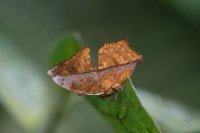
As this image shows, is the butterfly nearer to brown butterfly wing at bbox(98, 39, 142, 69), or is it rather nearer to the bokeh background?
brown butterfly wing at bbox(98, 39, 142, 69)

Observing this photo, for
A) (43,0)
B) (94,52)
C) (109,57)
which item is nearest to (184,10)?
(94,52)

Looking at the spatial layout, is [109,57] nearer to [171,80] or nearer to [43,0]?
[171,80]

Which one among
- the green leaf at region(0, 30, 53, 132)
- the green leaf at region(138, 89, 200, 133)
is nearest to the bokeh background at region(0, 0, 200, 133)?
the green leaf at region(0, 30, 53, 132)

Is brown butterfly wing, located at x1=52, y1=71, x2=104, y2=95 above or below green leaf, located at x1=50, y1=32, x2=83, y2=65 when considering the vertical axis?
below

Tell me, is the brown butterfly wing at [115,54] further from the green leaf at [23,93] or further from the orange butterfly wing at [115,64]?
the green leaf at [23,93]

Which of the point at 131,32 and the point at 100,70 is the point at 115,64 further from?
the point at 131,32

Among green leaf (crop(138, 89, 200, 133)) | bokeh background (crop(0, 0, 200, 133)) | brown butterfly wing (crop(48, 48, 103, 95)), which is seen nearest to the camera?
brown butterfly wing (crop(48, 48, 103, 95))

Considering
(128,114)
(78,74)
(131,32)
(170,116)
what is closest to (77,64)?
(78,74)
